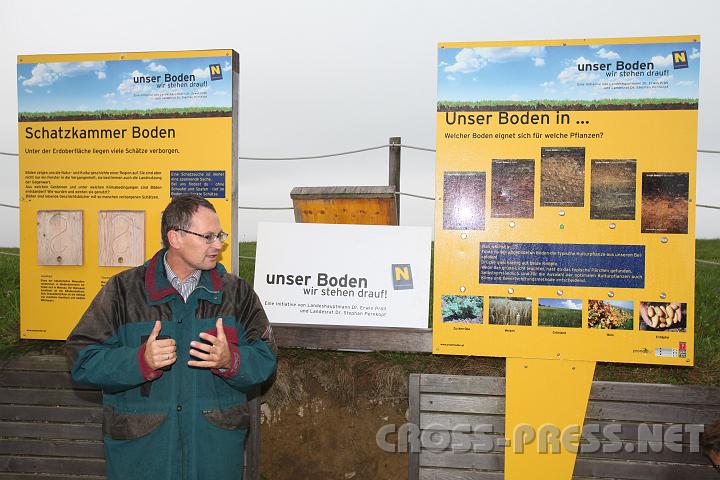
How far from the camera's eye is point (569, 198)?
4043mm

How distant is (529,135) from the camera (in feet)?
13.4

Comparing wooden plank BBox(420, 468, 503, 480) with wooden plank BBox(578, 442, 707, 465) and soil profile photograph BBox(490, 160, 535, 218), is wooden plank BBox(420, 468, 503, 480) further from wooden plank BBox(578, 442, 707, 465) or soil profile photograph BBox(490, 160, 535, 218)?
soil profile photograph BBox(490, 160, 535, 218)

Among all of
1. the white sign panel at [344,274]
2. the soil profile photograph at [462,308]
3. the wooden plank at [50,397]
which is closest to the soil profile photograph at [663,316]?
the soil profile photograph at [462,308]

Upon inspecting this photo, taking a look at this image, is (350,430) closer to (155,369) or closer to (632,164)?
(155,369)

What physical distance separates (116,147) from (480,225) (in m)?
2.82

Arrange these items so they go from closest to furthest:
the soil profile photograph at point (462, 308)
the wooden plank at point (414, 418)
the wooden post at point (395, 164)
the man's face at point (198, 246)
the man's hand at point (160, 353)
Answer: the man's hand at point (160, 353) → the man's face at point (198, 246) → the soil profile photograph at point (462, 308) → the wooden plank at point (414, 418) → the wooden post at point (395, 164)

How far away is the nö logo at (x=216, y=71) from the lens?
14.4ft

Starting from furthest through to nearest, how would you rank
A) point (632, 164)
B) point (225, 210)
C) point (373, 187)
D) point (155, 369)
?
point (373, 187), point (225, 210), point (632, 164), point (155, 369)

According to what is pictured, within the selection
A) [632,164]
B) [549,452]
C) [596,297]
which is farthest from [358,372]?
[632,164]

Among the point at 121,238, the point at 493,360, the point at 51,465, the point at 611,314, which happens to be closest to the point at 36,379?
the point at 51,465

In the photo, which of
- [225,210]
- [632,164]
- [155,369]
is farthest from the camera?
[225,210]

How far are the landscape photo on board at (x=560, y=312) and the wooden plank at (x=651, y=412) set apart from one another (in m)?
0.62

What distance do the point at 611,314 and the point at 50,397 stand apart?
4321 mm

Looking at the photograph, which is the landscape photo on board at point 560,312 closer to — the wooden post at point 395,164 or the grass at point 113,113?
the wooden post at point 395,164
